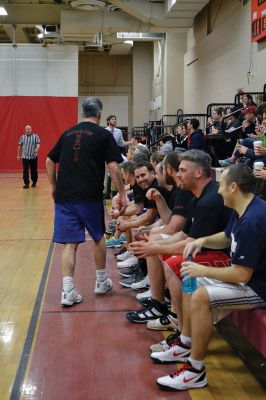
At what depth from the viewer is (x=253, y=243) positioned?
2258 millimetres

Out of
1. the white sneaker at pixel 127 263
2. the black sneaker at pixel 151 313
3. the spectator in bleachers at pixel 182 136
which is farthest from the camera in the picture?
the spectator in bleachers at pixel 182 136

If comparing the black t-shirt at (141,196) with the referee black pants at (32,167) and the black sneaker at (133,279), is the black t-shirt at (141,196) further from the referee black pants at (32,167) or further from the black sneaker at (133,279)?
the referee black pants at (32,167)

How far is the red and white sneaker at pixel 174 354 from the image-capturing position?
9.02 feet

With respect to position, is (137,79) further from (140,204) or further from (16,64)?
(140,204)

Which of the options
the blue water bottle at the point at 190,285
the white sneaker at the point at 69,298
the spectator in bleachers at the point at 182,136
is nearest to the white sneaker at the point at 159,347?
the blue water bottle at the point at 190,285

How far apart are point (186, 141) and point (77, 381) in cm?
618

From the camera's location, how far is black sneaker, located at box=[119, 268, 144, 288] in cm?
425

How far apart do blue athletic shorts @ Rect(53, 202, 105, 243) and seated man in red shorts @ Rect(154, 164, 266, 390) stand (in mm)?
1539

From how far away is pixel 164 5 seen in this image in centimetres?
1216

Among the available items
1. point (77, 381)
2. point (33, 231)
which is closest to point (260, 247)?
point (77, 381)

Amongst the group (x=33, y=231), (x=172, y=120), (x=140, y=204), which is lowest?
(x=33, y=231)

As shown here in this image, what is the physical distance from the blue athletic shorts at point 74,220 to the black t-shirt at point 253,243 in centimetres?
169

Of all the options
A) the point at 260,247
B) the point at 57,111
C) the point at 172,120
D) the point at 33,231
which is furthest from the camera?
the point at 57,111

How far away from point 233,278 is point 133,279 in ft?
6.89
